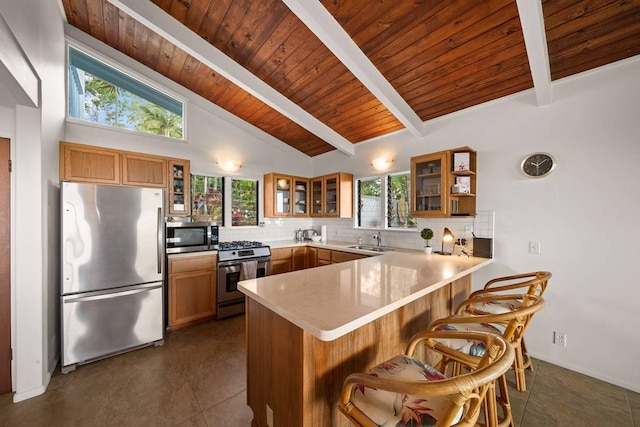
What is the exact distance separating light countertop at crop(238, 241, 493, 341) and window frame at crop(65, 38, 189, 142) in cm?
309

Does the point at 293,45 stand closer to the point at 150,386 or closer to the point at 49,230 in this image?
the point at 49,230

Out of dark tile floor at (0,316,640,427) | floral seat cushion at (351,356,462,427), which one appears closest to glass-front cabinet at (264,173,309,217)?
dark tile floor at (0,316,640,427)

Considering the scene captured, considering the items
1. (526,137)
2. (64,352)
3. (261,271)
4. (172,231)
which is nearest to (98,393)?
(64,352)

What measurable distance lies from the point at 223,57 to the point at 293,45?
85cm

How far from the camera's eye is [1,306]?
1883 mm

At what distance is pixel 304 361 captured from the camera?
3.66 feet

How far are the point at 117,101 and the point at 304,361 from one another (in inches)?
159

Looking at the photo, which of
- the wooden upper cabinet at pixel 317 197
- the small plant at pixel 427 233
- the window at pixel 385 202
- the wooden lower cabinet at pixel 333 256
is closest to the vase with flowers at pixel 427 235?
the small plant at pixel 427 233

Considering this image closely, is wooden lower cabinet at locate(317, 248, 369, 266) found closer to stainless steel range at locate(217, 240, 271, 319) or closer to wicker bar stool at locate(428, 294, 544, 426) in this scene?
stainless steel range at locate(217, 240, 271, 319)

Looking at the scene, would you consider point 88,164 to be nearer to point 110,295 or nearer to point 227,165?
point 110,295

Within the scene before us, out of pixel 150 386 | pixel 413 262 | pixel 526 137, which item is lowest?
pixel 150 386

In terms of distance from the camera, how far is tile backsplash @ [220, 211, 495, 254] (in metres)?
2.87

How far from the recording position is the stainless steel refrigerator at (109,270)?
2.22 metres

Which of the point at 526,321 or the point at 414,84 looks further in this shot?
the point at 414,84
